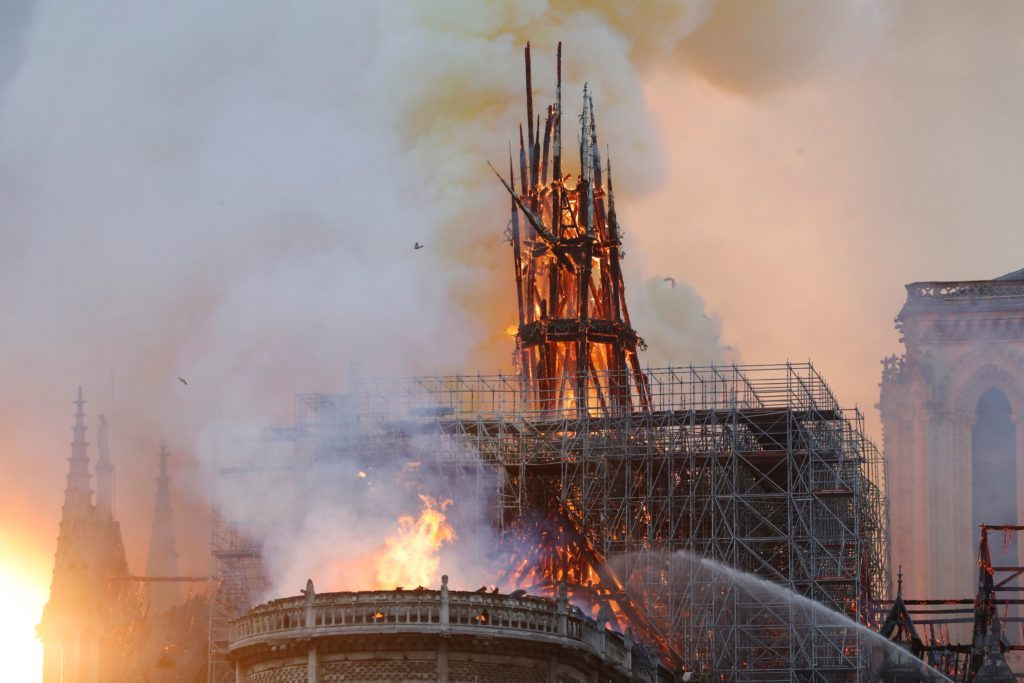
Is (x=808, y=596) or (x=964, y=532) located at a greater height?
(x=964, y=532)

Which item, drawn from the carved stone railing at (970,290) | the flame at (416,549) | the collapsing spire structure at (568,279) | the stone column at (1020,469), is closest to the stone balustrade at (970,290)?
the carved stone railing at (970,290)

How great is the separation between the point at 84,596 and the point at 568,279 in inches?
1008

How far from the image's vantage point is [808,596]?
102 m

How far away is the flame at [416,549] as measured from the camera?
99875 mm

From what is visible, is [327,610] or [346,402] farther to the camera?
[346,402]

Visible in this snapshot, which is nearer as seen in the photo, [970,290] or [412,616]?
[412,616]

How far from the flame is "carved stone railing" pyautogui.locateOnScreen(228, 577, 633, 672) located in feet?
54.7

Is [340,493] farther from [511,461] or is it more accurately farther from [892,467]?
→ [892,467]

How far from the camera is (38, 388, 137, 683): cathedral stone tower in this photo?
380 feet

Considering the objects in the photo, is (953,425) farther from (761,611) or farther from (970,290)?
(761,611)

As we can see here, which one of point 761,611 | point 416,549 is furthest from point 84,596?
point 761,611

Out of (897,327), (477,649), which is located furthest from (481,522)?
(897,327)

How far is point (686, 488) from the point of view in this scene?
105m

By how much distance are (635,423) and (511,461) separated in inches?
207
